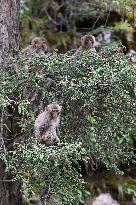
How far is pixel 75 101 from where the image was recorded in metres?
5.54

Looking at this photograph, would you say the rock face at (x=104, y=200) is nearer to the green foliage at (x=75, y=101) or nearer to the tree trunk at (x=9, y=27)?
the green foliage at (x=75, y=101)

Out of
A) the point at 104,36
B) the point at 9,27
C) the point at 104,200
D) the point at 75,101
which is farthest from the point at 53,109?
the point at 104,36

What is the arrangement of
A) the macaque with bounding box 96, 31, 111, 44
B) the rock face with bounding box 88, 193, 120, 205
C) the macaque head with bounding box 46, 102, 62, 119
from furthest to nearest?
the macaque with bounding box 96, 31, 111, 44 < the rock face with bounding box 88, 193, 120, 205 < the macaque head with bounding box 46, 102, 62, 119

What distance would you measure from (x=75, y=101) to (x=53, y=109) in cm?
31

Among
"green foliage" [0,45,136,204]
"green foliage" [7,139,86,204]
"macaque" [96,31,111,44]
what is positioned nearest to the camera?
"green foliage" [7,139,86,204]

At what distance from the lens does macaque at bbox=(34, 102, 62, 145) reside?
525 cm

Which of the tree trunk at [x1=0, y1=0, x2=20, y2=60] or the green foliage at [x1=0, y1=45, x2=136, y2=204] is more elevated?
the tree trunk at [x1=0, y1=0, x2=20, y2=60]

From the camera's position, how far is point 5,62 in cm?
594

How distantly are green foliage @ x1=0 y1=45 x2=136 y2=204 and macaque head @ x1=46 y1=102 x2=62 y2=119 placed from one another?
0.17m

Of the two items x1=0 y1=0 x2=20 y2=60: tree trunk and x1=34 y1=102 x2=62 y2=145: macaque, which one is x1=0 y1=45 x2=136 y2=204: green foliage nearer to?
x1=34 y1=102 x2=62 y2=145: macaque

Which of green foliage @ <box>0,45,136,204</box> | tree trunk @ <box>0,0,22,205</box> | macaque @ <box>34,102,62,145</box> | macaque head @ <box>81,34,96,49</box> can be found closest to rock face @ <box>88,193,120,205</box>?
tree trunk @ <box>0,0,22,205</box>

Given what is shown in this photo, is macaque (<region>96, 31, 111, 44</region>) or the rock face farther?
macaque (<region>96, 31, 111, 44</region>)

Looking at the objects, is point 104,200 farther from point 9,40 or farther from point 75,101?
point 75,101

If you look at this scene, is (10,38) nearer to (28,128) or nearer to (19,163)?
(28,128)
